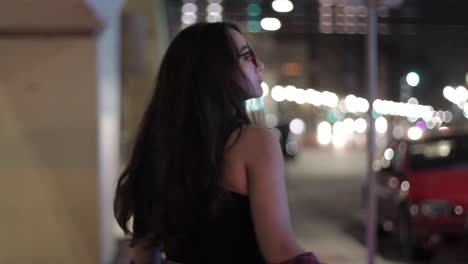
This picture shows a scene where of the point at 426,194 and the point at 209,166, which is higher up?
the point at 209,166

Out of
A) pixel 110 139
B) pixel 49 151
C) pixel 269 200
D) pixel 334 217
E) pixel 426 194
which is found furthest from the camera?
pixel 334 217

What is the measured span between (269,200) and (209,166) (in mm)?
183

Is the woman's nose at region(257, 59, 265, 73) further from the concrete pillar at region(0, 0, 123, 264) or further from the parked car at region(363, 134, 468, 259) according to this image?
the parked car at region(363, 134, 468, 259)

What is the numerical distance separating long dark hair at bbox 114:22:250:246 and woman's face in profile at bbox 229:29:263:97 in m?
0.02

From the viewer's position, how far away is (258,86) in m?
2.13

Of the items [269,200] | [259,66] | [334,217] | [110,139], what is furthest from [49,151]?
[334,217]

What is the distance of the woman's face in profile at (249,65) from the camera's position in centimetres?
209

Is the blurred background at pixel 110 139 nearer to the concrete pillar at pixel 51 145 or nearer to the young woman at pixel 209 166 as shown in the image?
the concrete pillar at pixel 51 145

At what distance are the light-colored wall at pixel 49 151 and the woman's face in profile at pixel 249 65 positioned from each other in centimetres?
516

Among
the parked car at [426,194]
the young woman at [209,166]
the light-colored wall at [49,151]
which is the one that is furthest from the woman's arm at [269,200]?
the parked car at [426,194]

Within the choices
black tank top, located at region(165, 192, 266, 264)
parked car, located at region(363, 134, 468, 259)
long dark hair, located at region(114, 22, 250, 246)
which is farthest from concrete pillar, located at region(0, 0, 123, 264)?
black tank top, located at region(165, 192, 266, 264)

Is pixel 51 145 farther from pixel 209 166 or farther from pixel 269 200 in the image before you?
pixel 269 200

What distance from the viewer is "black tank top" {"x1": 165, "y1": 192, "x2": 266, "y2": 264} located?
1988 mm

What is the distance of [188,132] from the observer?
2.06m
